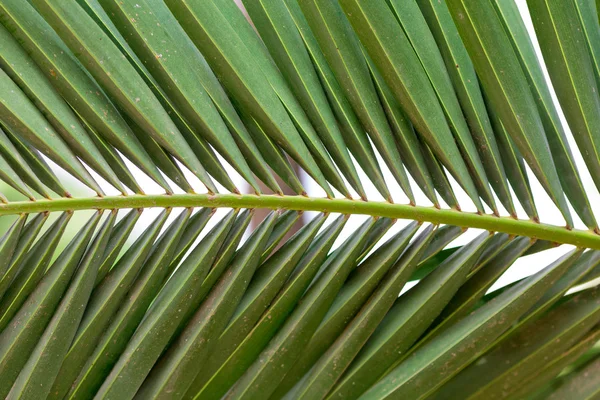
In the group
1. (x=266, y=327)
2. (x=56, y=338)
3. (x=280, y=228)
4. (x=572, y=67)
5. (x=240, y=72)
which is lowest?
(x=56, y=338)

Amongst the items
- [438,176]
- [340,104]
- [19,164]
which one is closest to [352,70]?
[340,104]

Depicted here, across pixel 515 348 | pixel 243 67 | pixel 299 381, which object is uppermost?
pixel 243 67

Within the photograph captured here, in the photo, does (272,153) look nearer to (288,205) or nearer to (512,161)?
(288,205)

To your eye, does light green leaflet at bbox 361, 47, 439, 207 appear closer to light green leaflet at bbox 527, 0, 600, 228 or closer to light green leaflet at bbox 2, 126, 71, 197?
light green leaflet at bbox 527, 0, 600, 228

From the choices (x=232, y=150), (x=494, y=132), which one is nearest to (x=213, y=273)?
(x=232, y=150)

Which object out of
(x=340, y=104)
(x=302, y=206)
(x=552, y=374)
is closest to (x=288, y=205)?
(x=302, y=206)

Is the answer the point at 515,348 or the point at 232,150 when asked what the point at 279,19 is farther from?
the point at 515,348

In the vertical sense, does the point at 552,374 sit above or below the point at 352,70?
below
